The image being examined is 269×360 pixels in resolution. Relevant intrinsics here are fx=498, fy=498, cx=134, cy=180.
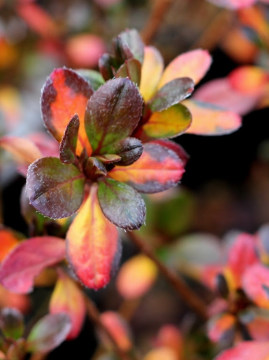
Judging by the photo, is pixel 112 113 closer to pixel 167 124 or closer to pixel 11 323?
pixel 167 124

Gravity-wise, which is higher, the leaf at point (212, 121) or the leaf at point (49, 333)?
the leaf at point (212, 121)

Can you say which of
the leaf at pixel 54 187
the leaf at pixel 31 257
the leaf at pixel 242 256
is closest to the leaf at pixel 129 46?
the leaf at pixel 54 187

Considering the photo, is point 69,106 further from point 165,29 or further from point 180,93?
point 165,29

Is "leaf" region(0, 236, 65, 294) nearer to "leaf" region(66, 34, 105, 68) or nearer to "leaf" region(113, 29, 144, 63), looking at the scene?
"leaf" region(113, 29, 144, 63)

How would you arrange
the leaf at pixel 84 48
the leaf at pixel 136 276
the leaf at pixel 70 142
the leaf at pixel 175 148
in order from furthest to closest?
1. the leaf at pixel 84 48
2. the leaf at pixel 136 276
3. the leaf at pixel 175 148
4. the leaf at pixel 70 142

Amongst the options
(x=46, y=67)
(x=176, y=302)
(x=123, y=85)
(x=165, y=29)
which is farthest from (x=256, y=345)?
(x=165, y=29)

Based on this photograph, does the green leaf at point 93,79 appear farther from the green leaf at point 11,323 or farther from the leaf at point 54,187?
the green leaf at point 11,323

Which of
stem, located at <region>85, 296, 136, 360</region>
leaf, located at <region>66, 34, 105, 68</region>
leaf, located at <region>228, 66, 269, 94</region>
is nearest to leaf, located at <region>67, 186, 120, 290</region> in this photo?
stem, located at <region>85, 296, 136, 360</region>
